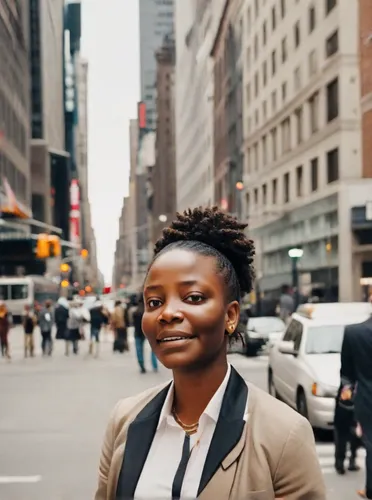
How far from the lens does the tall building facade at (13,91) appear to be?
19.9 meters

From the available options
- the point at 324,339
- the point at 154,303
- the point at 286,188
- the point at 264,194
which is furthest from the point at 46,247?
the point at 154,303

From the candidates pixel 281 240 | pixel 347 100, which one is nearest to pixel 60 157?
pixel 281 240

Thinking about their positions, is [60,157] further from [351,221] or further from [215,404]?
[215,404]

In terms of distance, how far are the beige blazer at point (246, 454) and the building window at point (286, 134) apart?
43.1 m

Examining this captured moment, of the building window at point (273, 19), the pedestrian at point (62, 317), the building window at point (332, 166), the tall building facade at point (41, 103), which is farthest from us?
the tall building facade at point (41, 103)

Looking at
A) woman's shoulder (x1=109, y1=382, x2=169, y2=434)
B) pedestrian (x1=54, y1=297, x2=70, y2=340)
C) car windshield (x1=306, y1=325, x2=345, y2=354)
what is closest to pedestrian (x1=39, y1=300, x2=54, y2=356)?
pedestrian (x1=54, y1=297, x2=70, y2=340)

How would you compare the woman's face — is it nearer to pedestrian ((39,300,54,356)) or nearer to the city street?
the city street

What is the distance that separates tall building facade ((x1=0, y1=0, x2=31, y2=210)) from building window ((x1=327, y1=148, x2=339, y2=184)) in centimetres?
1353

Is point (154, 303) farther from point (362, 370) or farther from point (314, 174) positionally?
point (314, 174)

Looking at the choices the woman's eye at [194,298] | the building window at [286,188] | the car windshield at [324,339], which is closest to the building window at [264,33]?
the building window at [286,188]

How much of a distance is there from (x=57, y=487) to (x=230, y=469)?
19.9 ft

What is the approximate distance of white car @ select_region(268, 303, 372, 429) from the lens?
392 inches

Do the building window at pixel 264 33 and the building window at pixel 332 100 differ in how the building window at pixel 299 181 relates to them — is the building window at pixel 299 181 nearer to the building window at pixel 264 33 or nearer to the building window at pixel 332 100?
the building window at pixel 332 100

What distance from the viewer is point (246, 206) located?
56312 mm
